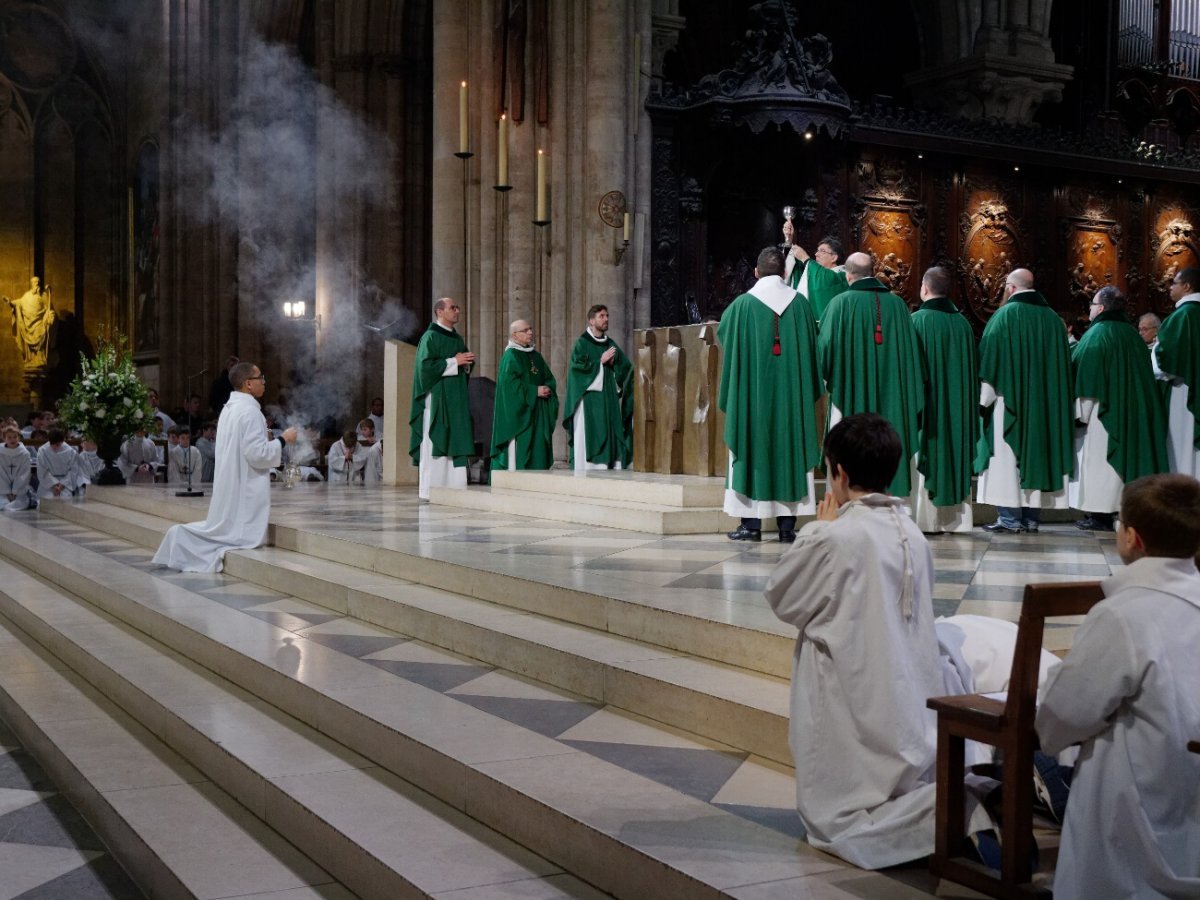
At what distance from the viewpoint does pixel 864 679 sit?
139 inches

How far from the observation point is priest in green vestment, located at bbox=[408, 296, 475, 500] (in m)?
13.2

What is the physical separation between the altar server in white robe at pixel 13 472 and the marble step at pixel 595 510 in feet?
20.4

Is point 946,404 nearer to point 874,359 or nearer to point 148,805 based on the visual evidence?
point 874,359

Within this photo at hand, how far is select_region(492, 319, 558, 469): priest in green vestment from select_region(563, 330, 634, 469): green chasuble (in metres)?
0.39

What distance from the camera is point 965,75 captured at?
18031 mm

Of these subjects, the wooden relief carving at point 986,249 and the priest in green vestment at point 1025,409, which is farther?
the wooden relief carving at point 986,249

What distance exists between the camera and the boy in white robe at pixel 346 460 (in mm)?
16781

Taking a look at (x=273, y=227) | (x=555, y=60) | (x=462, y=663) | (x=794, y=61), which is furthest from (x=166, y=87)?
(x=462, y=663)

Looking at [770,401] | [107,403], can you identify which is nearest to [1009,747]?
[770,401]

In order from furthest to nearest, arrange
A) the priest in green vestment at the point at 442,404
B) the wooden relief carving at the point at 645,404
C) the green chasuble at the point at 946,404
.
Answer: the priest in green vestment at the point at 442,404, the wooden relief carving at the point at 645,404, the green chasuble at the point at 946,404

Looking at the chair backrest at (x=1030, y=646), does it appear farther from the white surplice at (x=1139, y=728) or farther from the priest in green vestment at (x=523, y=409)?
the priest in green vestment at (x=523, y=409)

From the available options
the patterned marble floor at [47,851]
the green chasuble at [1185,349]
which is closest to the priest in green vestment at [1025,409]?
the green chasuble at [1185,349]

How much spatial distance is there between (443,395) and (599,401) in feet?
5.12

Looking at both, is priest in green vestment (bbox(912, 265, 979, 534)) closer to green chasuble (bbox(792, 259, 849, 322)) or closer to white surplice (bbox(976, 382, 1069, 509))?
white surplice (bbox(976, 382, 1069, 509))
